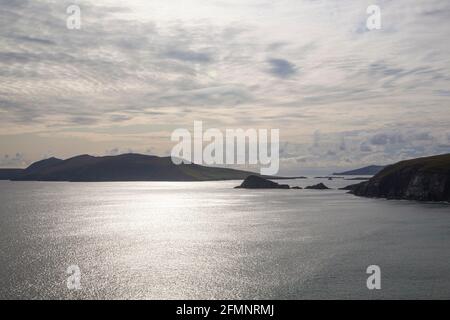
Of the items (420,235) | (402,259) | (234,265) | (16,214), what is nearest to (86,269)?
(234,265)

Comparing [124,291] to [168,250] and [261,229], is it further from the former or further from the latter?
[261,229]
